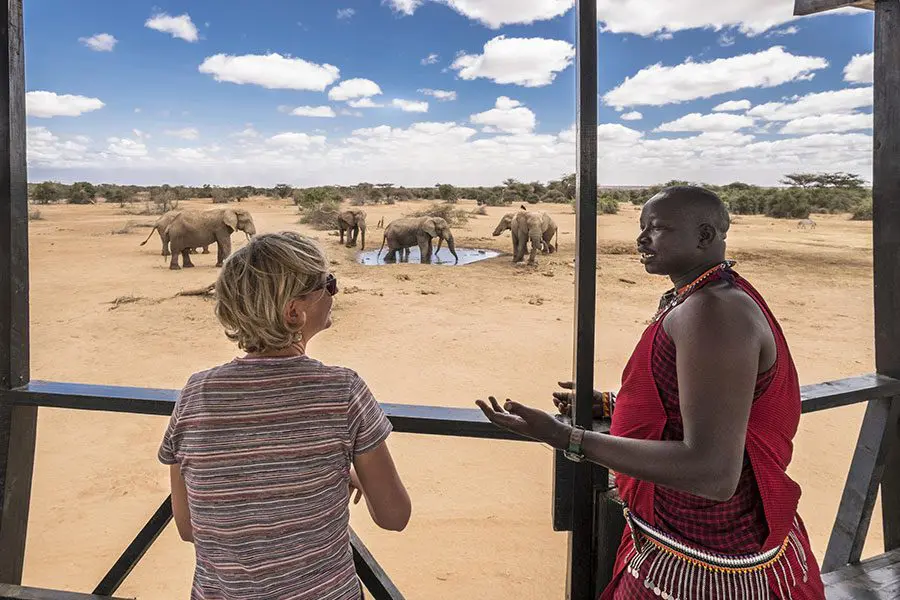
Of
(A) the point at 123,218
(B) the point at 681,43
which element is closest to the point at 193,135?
(A) the point at 123,218

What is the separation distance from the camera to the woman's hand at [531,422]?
3.28 ft

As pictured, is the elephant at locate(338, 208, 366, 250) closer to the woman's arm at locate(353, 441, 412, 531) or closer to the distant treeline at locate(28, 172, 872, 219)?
the distant treeline at locate(28, 172, 872, 219)

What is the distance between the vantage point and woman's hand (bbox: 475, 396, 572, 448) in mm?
1000

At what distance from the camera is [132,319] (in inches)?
420

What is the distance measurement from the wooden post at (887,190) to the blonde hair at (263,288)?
1770mm

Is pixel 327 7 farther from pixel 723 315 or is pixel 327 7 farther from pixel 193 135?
pixel 723 315

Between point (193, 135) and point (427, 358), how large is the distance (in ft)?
107

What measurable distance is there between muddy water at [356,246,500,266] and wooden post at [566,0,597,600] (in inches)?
596

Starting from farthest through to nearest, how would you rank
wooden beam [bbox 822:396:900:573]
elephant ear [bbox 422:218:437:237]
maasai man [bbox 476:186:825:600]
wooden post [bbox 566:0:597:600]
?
elephant ear [bbox 422:218:437:237], wooden beam [bbox 822:396:900:573], wooden post [bbox 566:0:597:600], maasai man [bbox 476:186:825:600]

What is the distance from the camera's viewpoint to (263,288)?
3.14 ft

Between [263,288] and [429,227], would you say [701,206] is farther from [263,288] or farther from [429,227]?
[429,227]

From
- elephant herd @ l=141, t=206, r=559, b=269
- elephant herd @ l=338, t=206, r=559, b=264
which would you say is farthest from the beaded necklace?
elephant herd @ l=338, t=206, r=559, b=264

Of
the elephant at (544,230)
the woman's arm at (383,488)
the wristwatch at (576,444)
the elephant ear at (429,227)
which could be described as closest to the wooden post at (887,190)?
the wristwatch at (576,444)

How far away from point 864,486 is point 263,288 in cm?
200
